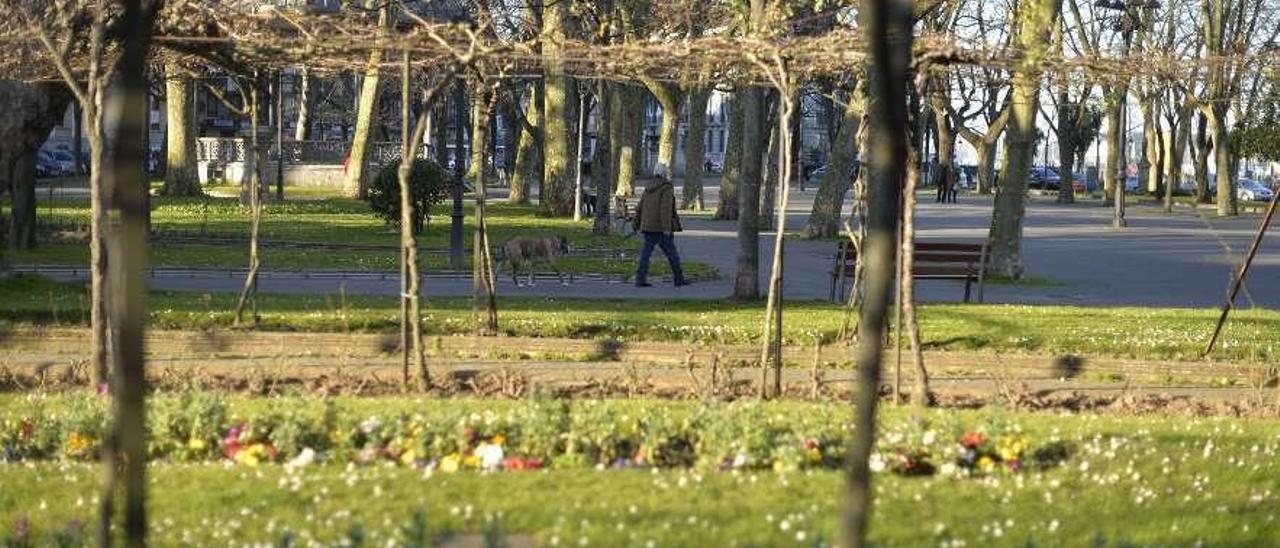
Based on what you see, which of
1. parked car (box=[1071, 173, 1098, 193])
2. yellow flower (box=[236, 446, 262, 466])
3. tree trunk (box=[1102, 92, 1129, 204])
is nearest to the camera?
yellow flower (box=[236, 446, 262, 466])

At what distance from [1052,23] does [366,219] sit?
783 inches

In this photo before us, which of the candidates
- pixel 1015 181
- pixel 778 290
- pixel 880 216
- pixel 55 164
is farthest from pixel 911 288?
pixel 55 164

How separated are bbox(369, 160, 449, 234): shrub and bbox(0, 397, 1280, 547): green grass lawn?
2446 centimetres

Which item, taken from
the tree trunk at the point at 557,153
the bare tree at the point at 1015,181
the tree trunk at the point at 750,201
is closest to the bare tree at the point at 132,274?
the tree trunk at the point at 750,201

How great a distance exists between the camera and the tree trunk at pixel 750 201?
63.6 feet

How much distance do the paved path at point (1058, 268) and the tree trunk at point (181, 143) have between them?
41.1 ft

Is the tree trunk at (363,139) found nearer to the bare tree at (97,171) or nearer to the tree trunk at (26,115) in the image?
the tree trunk at (26,115)

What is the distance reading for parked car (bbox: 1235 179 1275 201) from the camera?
80.8 m

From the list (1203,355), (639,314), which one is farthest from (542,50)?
(1203,355)

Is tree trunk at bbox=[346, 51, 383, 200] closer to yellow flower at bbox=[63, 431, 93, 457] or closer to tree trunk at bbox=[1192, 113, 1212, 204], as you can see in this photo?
tree trunk at bbox=[1192, 113, 1212, 204]

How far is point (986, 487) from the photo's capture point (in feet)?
29.8

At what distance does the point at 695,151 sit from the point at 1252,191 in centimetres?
4182

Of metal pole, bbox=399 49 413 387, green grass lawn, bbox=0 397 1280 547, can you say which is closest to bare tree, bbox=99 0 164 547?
green grass lawn, bbox=0 397 1280 547

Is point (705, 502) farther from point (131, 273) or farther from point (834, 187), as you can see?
point (834, 187)
